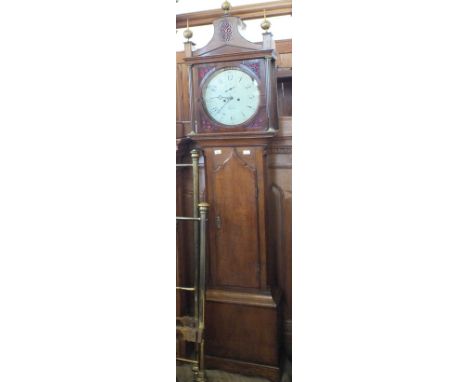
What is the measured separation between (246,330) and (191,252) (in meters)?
0.56

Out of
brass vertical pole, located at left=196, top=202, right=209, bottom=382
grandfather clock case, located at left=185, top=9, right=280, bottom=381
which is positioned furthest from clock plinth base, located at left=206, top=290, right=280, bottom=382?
brass vertical pole, located at left=196, top=202, right=209, bottom=382

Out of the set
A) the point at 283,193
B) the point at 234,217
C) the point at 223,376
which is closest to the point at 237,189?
the point at 234,217

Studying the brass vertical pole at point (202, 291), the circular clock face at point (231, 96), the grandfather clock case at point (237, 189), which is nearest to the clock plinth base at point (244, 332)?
the grandfather clock case at point (237, 189)

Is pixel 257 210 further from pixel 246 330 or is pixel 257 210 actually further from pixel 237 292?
pixel 246 330

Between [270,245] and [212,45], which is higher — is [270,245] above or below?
below

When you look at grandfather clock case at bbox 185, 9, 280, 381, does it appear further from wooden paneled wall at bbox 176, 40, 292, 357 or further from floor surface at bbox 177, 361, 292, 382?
wooden paneled wall at bbox 176, 40, 292, 357

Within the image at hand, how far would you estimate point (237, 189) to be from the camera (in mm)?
1818

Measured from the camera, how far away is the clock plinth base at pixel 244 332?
1.81 meters

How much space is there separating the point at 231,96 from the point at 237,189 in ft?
1.49

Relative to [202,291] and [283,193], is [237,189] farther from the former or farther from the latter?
[202,291]

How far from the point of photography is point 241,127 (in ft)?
5.76

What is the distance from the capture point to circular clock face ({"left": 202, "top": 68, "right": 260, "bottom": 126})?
1.73 meters
